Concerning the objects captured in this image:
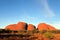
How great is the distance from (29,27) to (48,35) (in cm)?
5659

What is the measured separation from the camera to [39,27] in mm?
85750

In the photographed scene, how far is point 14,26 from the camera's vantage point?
88000 mm

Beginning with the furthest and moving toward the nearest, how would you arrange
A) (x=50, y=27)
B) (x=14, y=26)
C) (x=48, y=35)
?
(x=14, y=26), (x=50, y=27), (x=48, y=35)

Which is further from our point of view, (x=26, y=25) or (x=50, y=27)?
(x=26, y=25)

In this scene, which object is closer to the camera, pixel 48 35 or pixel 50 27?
pixel 48 35

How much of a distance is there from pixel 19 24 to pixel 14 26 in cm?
319

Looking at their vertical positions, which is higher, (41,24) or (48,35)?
(41,24)

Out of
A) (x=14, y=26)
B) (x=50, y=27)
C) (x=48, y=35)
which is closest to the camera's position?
(x=48, y=35)

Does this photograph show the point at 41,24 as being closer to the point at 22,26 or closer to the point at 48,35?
the point at 22,26

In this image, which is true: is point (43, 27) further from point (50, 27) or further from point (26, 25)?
point (26, 25)

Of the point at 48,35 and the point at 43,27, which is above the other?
the point at 43,27

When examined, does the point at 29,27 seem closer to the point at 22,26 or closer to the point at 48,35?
the point at 22,26

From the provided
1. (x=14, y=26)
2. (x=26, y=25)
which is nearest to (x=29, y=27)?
(x=26, y=25)

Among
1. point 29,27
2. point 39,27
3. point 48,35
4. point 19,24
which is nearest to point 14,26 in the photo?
point 19,24
